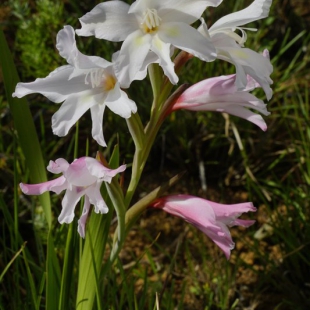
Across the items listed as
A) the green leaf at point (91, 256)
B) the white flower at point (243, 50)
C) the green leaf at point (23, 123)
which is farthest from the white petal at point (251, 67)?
the green leaf at point (23, 123)

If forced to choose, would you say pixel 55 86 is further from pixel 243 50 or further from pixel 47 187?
pixel 243 50

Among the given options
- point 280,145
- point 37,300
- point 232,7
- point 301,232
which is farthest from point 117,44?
point 37,300

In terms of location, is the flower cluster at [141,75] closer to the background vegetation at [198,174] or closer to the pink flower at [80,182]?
the pink flower at [80,182]

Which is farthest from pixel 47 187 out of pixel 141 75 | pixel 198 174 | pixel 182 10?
pixel 198 174

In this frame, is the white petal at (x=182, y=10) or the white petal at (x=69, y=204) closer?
the white petal at (x=182, y=10)

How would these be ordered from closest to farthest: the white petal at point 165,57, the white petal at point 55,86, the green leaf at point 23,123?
the white petal at point 165,57, the white petal at point 55,86, the green leaf at point 23,123

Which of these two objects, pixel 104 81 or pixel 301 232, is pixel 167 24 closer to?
pixel 104 81

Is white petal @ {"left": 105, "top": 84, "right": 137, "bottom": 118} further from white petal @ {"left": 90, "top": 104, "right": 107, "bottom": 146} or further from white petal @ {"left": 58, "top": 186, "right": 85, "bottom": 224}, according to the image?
white petal @ {"left": 58, "top": 186, "right": 85, "bottom": 224}
